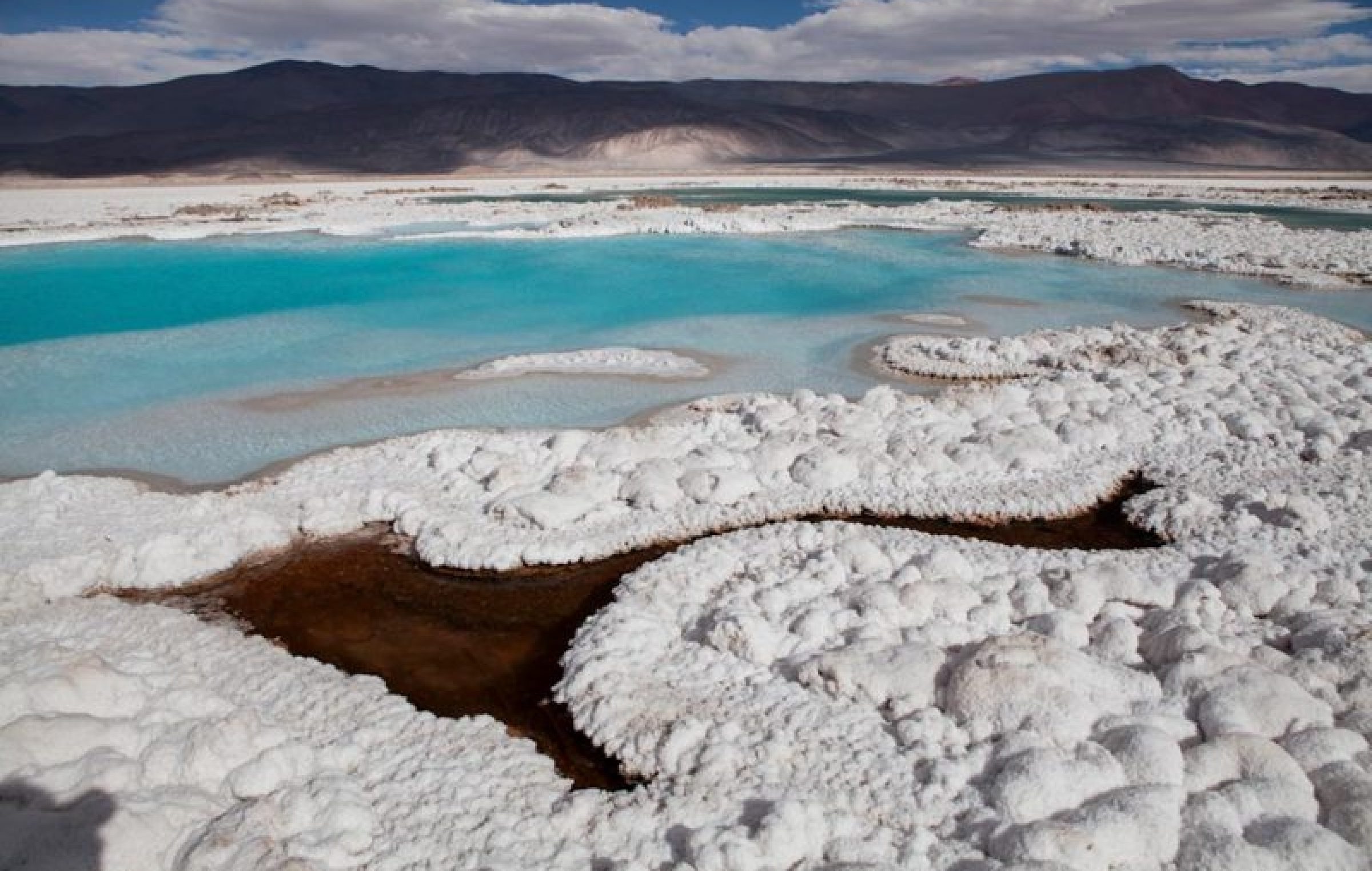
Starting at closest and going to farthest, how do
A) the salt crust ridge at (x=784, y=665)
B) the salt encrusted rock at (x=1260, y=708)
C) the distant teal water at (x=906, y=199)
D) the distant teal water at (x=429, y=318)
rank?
1. the salt crust ridge at (x=784, y=665)
2. the salt encrusted rock at (x=1260, y=708)
3. the distant teal water at (x=429, y=318)
4. the distant teal water at (x=906, y=199)

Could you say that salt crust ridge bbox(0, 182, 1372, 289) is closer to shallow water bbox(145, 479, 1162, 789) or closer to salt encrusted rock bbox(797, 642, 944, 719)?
shallow water bbox(145, 479, 1162, 789)

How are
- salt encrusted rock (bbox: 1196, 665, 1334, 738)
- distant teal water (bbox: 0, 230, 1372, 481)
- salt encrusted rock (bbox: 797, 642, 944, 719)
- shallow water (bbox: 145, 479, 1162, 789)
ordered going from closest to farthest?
salt encrusted rock (bbox: 1196, 665, 1334, 738) < salt encrusted rock (bbox: 797, 642, 944, 719) < shallow water (bbox: 145, 479, 1162, 789) < distant teal water (bbox: 0, 230, 1372, 481)

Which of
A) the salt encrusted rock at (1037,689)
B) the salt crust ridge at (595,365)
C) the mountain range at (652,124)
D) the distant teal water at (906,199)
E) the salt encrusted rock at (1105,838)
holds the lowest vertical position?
the salt encrusted rock at (1105,838)

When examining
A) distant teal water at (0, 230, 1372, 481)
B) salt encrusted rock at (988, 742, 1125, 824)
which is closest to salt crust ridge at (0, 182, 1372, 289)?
distant teal water at (0, 230, 1372, 481)

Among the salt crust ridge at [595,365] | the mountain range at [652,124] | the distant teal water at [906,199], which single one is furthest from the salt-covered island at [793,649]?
the mountain range at [652,124]

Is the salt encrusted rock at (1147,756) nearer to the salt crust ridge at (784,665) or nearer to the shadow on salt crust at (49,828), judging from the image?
the salt crust ridge at (784,665)

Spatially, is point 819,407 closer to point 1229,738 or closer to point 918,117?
point 1229,738
